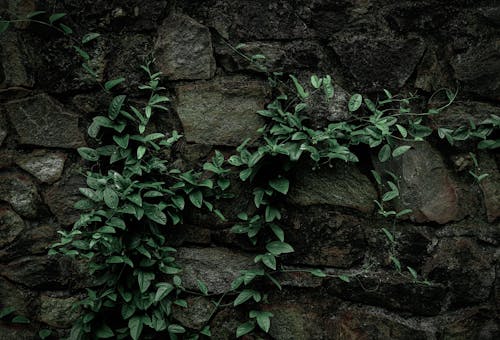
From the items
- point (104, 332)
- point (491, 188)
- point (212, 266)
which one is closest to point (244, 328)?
point (212, 266)

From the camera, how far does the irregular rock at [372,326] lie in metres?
1.27

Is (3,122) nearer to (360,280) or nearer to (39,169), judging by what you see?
(39,169)

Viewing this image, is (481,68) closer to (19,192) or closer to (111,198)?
(111,198)

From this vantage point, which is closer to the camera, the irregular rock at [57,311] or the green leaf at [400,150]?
the green leaf at [400,150]

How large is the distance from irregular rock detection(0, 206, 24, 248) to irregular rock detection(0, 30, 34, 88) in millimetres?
409

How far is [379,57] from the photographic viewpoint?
1.27 m

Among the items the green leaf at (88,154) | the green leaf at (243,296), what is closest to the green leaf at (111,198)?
the green leaf at (88,154)

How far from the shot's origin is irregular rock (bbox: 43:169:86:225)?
1.34m

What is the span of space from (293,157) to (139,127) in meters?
0.50

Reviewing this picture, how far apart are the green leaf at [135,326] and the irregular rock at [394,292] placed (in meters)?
0.63

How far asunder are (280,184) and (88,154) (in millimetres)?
620

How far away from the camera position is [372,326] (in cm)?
129

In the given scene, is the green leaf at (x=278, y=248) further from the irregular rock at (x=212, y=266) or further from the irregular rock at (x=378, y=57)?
the irregular rock at (x=378, y=57)

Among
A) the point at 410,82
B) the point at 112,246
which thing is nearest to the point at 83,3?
the point at 112,246
